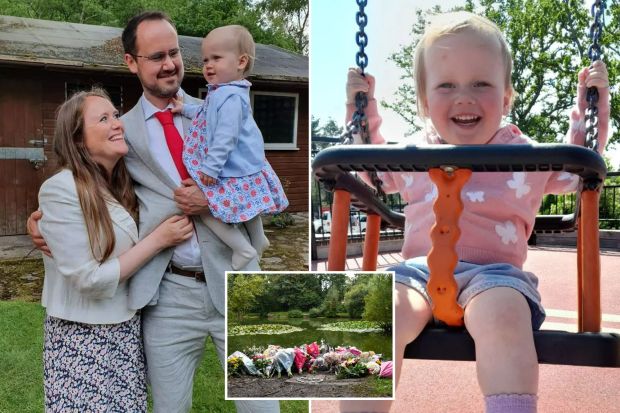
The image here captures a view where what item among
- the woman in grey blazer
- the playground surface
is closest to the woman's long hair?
the woman in grey blazer

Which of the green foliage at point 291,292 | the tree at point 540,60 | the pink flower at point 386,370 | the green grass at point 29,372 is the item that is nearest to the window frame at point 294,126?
the tree at point 540,60

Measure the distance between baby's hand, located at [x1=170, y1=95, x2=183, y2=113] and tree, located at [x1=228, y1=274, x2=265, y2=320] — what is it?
0.82 feet

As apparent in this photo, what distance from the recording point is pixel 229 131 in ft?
3.07

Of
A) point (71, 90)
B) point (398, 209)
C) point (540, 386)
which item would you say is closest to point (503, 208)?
point (540, 386)

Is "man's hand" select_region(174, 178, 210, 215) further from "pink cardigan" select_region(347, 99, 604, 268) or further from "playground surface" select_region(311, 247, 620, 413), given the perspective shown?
"playground surface" select_region(311, 247, 620, 413)

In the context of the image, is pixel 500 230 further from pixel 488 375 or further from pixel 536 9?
pixel 536 9

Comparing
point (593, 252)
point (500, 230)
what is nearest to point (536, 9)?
point (500, 230)

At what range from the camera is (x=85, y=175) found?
3.08 ft

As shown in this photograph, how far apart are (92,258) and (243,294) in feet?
0.67

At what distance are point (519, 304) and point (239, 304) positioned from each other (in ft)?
1.11

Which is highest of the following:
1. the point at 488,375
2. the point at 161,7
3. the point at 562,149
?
the point at 161,7

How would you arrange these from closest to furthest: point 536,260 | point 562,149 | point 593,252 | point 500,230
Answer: point 562,149, point 593,252, point 500,230, point 536,260

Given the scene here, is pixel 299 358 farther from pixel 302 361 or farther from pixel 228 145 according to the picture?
pixel 228 145

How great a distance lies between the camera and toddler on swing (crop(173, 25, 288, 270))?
3.09 feet
